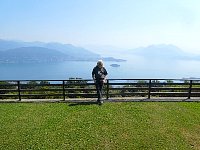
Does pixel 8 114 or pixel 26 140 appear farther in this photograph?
pixel 8 114

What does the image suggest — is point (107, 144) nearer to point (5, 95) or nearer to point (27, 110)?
point (27, 110)

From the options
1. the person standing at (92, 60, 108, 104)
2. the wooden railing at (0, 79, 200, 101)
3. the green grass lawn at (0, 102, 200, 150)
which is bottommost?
the green grass lawn at (0, 102, 200, 150)

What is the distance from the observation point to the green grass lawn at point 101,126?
8945 mm

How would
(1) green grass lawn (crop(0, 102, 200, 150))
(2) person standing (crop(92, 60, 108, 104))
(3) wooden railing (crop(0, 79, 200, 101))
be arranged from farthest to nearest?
(3) wooden railing (crop(0, 79, 200, 101)), (2) person standing (crop(92, 60, 108, 104)), (1) green grass lawn (crop(0, 102, 200, 150))

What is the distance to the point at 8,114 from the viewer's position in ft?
40.0

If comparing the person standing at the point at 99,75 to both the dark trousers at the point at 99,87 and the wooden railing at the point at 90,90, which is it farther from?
the wooden railing at the point at 90,90

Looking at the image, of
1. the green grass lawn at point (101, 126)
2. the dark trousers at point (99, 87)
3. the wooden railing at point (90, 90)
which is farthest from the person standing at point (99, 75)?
the wooden railing at point (90, 90)

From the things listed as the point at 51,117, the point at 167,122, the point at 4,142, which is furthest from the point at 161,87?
the point at 4,142

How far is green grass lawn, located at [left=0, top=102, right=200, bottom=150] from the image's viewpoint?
8.95m

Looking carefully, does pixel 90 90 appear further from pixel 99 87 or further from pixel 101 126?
pixel 101 126

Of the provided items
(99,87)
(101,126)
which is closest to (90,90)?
(99,87)

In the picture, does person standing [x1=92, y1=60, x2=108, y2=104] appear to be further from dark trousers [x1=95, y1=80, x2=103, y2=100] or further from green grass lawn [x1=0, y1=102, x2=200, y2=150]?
green grass lawn [x1=0, y1=102, x2=200, y2=150]

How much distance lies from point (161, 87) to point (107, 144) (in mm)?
7737

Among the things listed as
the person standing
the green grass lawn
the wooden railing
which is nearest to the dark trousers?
the person standing
